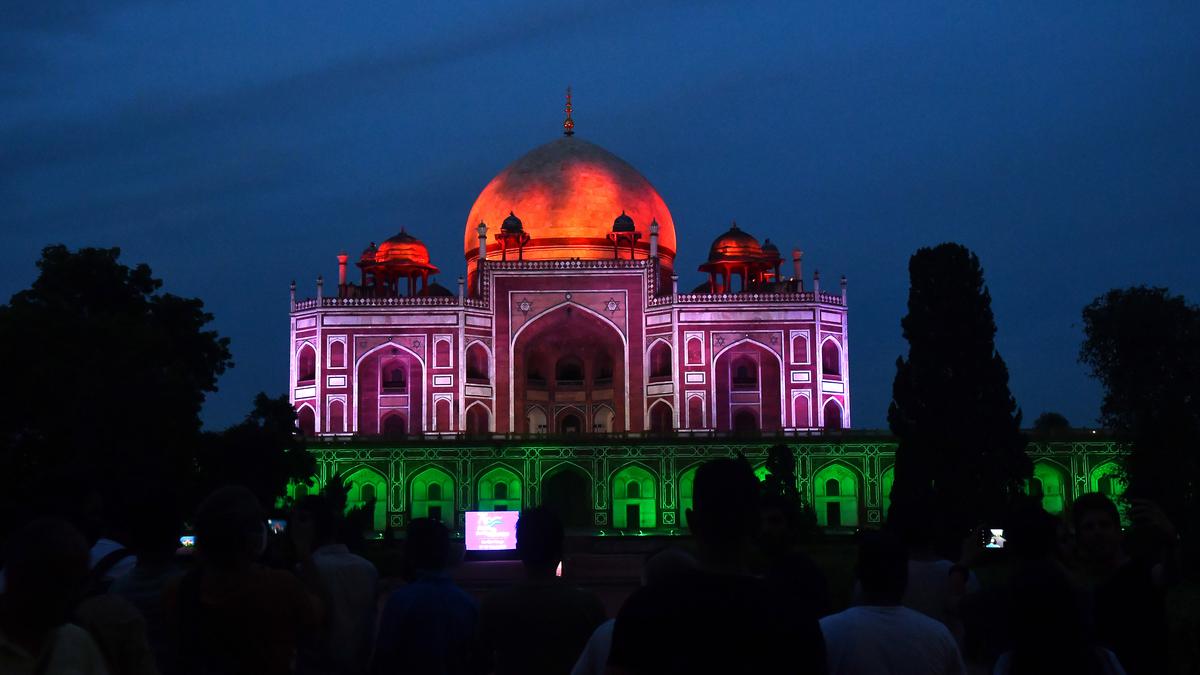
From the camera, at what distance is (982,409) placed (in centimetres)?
2981

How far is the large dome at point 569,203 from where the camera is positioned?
49938 mm

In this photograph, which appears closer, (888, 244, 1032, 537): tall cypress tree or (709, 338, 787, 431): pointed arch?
(888, 244, 1032, 537): tall cypress tree

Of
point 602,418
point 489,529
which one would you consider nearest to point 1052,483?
point 602,418

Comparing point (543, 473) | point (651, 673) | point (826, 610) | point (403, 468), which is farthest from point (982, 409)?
point (651, 673)

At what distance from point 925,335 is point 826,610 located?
80.4 ft

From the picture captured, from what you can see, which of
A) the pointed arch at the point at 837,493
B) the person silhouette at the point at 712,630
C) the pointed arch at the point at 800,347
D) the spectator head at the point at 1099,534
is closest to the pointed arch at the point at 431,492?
the pointed arch at the point at 837,493

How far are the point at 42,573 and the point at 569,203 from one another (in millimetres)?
46114

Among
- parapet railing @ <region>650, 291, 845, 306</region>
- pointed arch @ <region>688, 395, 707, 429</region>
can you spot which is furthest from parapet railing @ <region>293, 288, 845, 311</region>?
pointed arch @ <region>688, 395, 707, 429</region>

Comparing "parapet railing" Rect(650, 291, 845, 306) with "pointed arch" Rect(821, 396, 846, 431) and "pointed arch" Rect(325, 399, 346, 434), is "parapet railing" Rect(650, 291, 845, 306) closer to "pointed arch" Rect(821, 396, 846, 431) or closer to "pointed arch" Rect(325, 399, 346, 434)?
"pointed arch" Rect(821, 396, 846, 431)

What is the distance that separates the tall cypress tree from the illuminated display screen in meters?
7.21

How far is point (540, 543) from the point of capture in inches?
231

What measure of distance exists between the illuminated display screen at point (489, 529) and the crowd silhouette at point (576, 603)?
20.5 m

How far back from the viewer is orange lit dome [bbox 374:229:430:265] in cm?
4853

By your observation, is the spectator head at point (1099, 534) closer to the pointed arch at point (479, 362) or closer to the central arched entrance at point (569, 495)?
the central arched entrance at point (569, 495)
